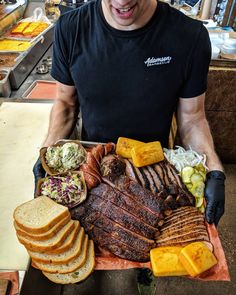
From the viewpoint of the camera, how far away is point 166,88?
1.97 m

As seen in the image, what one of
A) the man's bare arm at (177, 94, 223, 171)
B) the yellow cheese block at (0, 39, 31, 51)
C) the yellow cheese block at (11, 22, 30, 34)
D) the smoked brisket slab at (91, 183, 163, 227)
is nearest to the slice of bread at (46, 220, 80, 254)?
the smoked brisket slab at (91, 183, 163, 227)

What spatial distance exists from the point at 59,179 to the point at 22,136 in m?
1.33

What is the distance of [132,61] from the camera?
1873 millimetres

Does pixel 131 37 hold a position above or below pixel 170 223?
above

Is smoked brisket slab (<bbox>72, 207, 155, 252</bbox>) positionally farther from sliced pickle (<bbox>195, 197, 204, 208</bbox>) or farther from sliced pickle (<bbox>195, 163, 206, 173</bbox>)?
sliced pickle (<bbox>195, 163, 206, 173</bbox>)

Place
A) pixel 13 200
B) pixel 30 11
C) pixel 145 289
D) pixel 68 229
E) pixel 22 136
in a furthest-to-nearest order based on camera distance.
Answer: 1. pixel 30 11
2. pixel 22 136
3. pixel 145 289
4. pixel 13 200
5. pixel 68 229

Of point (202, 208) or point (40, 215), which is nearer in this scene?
point (40, 215)

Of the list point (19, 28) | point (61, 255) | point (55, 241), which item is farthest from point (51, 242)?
point (19, 28)

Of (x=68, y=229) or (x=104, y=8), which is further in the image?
(x=104, y=8)

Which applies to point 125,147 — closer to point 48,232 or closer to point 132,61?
point 132,61

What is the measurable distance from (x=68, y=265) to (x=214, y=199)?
1041 mm

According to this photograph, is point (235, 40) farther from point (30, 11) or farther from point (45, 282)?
point (30, 11)

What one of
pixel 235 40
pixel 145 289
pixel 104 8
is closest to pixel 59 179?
pixel 104 8

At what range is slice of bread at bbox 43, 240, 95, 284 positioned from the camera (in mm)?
1595
